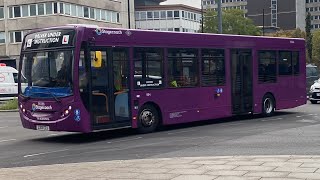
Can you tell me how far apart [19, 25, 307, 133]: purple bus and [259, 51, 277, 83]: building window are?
74mm

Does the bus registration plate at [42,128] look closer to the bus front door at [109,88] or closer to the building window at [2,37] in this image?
the bus front door at [109,88]

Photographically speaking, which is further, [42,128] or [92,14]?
[92,14]

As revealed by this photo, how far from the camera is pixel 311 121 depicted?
58.2ft

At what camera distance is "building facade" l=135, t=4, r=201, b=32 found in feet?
295

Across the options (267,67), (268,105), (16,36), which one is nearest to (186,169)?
(267,67)

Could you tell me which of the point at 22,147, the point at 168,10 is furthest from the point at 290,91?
the point at 168,10

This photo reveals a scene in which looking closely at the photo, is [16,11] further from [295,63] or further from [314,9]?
[314,9]

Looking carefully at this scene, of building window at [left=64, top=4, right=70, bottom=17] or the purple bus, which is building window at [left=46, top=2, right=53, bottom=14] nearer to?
building window at [left=64, top=4, right=70, bottom=17]

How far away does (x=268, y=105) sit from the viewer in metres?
20.5

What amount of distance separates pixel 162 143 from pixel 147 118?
9.20 feet

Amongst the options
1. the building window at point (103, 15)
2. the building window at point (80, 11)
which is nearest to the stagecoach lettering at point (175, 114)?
the building window at point (80, 11)

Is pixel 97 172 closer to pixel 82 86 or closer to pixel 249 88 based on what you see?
pixel 82 86

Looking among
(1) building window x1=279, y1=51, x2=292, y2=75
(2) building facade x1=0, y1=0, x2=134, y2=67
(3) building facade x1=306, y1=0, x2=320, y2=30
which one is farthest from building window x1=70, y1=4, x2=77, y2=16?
(3) building facade x1=306, y1=0, x2=320, y2=30

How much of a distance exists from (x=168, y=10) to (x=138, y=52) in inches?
2984
